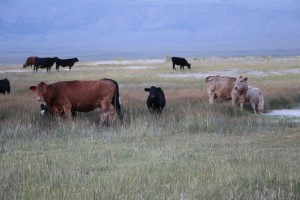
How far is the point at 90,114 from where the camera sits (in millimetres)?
16516

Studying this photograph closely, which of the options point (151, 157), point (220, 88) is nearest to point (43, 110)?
point (220, 88)

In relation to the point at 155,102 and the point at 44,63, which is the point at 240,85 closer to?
the point at 155,102

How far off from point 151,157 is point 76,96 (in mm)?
5898

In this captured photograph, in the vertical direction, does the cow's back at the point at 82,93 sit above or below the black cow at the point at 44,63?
above

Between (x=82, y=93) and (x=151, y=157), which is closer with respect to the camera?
(x=151, y=157)

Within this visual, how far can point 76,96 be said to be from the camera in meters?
15.1

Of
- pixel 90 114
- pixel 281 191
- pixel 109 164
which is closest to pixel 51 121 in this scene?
pixel 90 114

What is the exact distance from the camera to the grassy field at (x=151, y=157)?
24.8ft

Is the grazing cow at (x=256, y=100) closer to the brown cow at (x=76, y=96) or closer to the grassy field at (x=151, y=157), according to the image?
the grassy field at (x=151, y=157)

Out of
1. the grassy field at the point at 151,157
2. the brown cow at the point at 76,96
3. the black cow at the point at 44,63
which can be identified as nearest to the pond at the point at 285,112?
the grassy field at the point at 151,157

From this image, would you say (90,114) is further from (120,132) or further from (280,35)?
(280,35)

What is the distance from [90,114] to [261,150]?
722 centimetres

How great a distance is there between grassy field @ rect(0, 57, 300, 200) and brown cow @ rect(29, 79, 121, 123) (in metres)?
0.38

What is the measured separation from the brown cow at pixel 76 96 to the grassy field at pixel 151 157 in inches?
15.1
